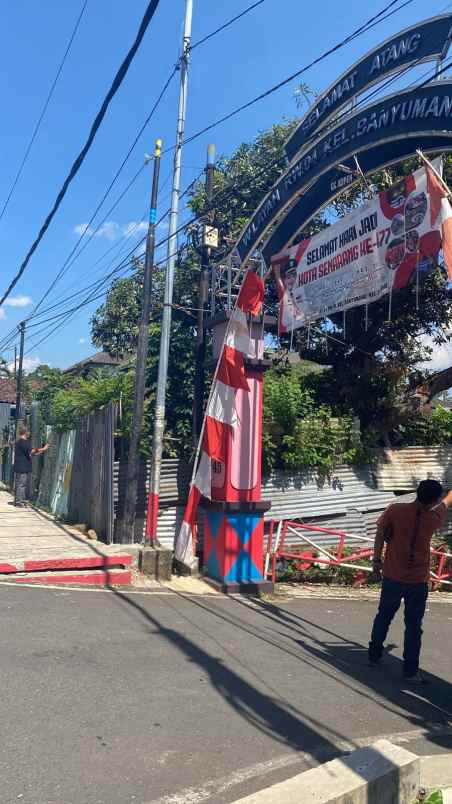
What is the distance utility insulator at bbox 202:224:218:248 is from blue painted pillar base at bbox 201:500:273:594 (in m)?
4.72

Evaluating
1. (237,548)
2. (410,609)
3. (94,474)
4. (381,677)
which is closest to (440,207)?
(410,609)

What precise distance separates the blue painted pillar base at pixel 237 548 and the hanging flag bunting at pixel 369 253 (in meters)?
2.77

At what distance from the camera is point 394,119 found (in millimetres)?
8094

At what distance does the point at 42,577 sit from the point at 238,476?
9.52ft

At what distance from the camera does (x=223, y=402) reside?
9.70 m

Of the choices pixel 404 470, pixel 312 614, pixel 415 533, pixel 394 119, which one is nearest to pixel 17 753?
pixel 415 533

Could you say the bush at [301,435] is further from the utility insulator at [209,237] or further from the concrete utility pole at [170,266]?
the utility insulator at [209,237]

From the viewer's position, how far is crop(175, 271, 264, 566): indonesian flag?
379 inches

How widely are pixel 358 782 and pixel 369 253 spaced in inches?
260

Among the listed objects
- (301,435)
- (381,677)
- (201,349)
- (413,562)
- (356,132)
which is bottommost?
(381,677)

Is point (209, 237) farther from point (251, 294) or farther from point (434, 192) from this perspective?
point (434, 192)

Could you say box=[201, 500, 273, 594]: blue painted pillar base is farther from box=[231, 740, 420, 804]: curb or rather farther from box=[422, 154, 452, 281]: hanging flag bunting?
box=[231, 740, 420, 804]: curb

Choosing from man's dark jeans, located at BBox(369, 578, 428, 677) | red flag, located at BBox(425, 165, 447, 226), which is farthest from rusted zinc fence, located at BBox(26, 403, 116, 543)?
red flag, located at BBox(425, 165, 447, 226)

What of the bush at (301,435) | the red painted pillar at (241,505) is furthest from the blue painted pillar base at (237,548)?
the bush at (301,435)
